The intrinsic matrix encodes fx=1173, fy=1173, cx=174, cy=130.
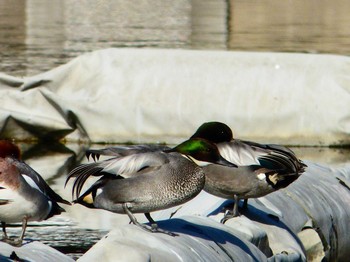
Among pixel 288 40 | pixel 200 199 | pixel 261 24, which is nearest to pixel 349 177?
pixel 200 199

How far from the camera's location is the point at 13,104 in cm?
1211

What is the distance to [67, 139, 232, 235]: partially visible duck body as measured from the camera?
531 cm

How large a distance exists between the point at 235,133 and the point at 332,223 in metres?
3.98

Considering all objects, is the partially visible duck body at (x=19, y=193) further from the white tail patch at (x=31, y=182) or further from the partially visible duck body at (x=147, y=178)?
the partially visible duck body at (x=147, y=178)

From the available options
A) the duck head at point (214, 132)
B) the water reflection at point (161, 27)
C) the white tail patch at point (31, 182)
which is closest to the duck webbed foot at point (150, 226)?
the white tail patch at point (31, 182)

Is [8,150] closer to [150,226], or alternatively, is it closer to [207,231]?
[150,226]

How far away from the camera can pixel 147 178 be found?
5348mm

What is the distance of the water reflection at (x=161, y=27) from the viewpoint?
20078 mm

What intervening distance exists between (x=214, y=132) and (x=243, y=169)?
0.35 metres

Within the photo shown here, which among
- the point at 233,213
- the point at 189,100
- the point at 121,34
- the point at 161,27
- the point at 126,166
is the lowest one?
the point at 161,27

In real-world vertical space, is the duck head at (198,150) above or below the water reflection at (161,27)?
above

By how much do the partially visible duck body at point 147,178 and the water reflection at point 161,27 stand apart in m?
10.4

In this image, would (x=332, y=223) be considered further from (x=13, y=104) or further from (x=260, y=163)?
(x=13, y=104)

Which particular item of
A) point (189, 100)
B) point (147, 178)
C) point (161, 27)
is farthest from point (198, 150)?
point (161, 27)
